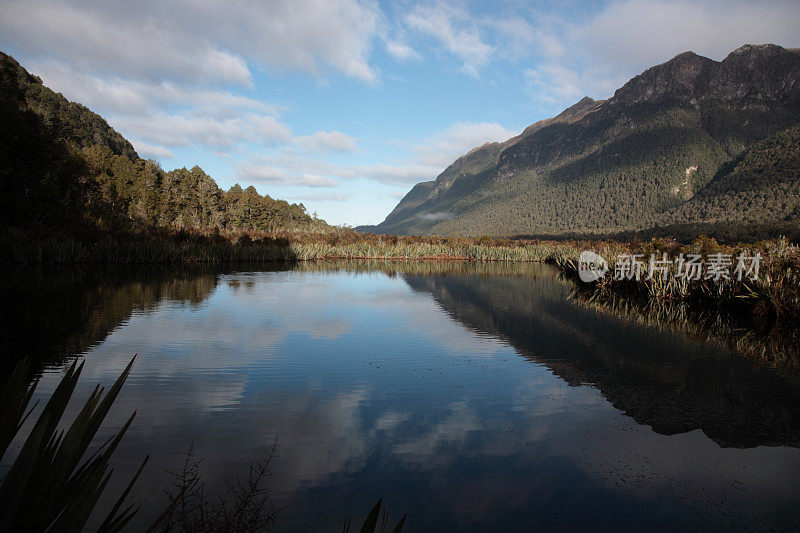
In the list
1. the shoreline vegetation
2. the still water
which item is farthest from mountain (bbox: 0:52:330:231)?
the still water

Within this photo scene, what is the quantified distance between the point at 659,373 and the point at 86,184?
153ft

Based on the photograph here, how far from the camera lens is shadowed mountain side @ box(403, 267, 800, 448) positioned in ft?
19.7

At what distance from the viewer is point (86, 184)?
1591 inches

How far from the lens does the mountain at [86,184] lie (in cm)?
2777

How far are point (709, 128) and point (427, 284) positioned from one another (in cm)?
14026

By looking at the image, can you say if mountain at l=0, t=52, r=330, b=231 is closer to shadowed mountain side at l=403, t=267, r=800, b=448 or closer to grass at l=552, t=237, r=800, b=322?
shadowed mountain side at l=403, t=267, r=800, b=448

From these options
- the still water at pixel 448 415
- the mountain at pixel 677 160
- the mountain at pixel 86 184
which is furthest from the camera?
the mountain at pixel 677 160

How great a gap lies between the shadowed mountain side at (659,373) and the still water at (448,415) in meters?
0.05

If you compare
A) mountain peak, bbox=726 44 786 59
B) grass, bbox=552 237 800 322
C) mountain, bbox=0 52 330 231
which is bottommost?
grass, bbox=552 237 800 322

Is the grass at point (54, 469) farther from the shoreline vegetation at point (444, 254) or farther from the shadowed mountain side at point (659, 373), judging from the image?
the shoreline vegetation at point (444, 254)

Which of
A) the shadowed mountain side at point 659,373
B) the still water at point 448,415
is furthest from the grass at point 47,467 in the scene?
the shadowed mountain side at point 659,373

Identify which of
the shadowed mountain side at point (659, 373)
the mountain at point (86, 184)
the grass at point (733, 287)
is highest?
the mountain at point (86, 184)

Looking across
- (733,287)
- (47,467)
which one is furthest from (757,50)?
(47,467)

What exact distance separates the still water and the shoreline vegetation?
5.27 metres
